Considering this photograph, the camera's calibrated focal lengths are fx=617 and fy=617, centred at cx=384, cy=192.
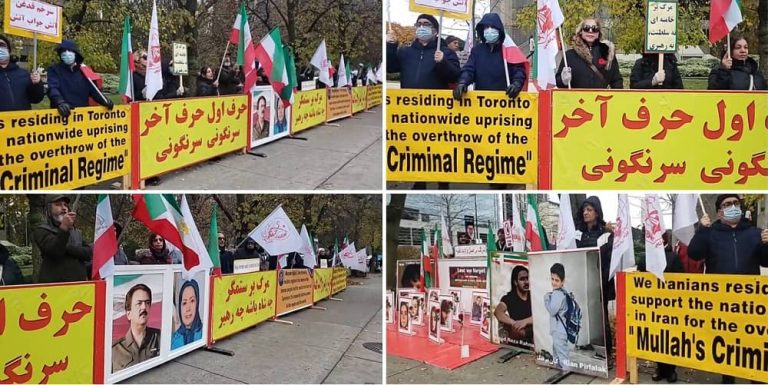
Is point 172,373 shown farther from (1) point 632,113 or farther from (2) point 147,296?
(1) point 632,113

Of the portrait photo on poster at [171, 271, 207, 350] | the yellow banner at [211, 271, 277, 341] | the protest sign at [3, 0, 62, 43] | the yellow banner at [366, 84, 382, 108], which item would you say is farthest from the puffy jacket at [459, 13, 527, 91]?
the yellow banner at [366, 84, 382, 108]

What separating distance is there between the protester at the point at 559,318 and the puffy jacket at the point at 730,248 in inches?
51.6

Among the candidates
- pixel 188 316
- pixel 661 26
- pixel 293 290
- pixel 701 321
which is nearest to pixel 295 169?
pixel 188 316

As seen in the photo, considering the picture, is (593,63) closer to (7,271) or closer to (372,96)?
(7,271)

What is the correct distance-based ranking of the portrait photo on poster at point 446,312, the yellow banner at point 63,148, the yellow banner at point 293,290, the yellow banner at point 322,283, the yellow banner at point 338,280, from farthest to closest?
1. the yellow banner at point 338,280
2. the yellow banner at point 322,283
3. the yellow banner at point 293,290
4. the portrait photo on poster at point 446,312
5. the yellow banner at point 63,148

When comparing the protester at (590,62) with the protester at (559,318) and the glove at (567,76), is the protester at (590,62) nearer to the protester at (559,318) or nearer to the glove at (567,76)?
the glove at (567,76)

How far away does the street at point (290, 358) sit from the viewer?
6.78 m

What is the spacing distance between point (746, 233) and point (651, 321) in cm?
120

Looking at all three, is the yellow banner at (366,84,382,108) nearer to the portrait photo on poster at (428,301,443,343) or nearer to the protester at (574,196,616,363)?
the portrait photo on poster at (428,301,443,343)

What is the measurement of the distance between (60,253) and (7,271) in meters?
0.44

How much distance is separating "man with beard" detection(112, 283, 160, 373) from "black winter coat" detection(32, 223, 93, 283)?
0.55 meters

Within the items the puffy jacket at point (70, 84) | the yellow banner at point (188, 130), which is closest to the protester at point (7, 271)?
the puffy jacket at point (70, 84)

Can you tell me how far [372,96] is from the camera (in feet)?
68.9

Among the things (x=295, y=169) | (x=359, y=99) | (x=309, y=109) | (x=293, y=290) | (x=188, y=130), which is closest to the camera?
(x=188, y=130)
